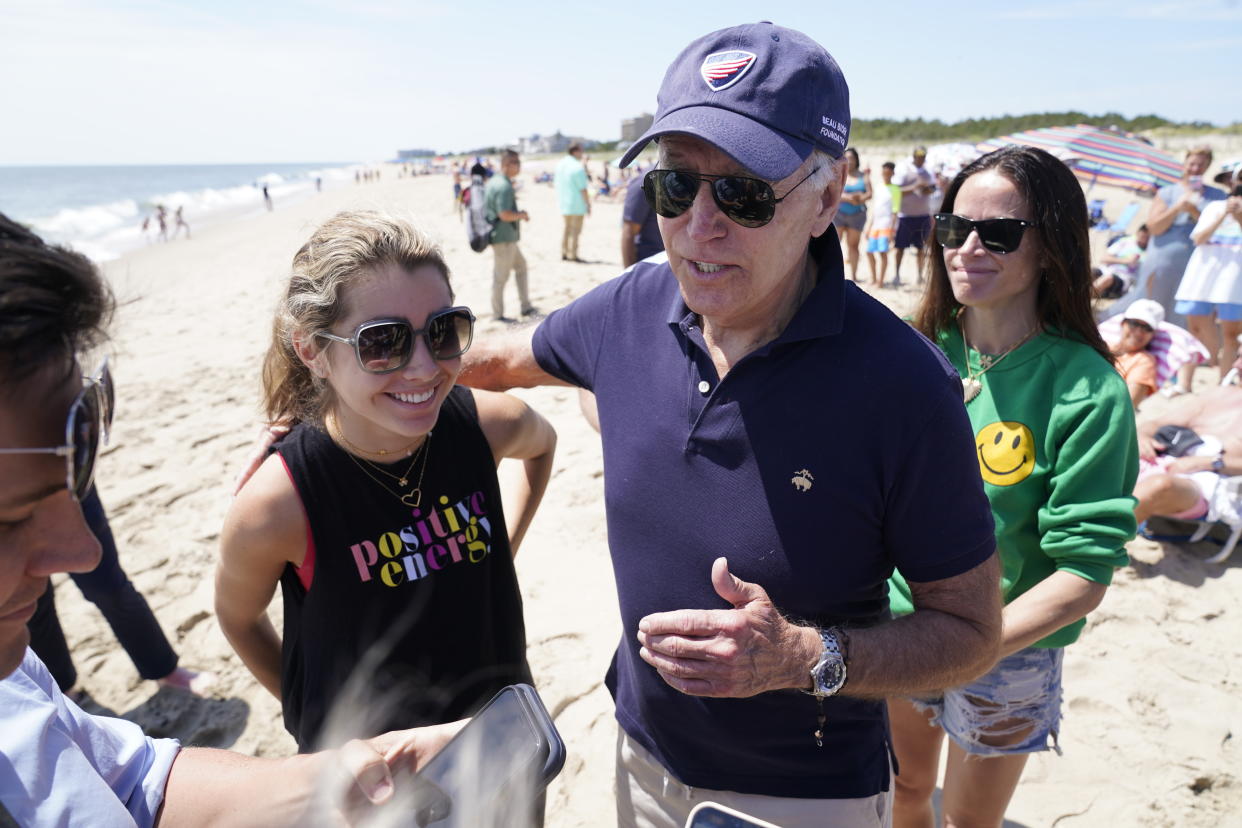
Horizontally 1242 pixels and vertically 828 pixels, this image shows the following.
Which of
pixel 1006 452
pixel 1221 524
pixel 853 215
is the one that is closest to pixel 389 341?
pixel 1006 452

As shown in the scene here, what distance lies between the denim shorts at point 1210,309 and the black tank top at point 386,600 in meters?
7.72

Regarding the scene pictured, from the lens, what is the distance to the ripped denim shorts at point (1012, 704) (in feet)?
6.66

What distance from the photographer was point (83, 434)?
1011 mm

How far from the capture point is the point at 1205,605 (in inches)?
157

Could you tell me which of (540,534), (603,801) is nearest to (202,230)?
(540,534)

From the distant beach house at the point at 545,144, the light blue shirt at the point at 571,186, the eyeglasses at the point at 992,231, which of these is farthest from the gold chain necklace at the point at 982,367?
the distant beach house at the point at 545,144

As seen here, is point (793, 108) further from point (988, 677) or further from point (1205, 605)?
point (1205, 605)

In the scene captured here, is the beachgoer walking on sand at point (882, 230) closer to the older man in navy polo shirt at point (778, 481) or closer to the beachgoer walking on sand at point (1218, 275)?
the beachgoer walking on sand at point (1218, 275)

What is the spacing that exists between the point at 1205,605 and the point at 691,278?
13.8 feet

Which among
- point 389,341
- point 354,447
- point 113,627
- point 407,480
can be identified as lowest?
point 113,627

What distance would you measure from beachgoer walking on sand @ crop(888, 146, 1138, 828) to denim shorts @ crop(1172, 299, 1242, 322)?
20.6 ft

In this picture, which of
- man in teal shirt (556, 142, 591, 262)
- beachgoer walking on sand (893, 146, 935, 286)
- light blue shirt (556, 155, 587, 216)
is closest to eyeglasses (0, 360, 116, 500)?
beachgoer walking on sand (893, 146, 935, 286)

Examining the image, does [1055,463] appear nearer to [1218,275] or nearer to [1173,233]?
[1218,275]

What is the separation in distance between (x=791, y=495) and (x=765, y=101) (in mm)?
799
